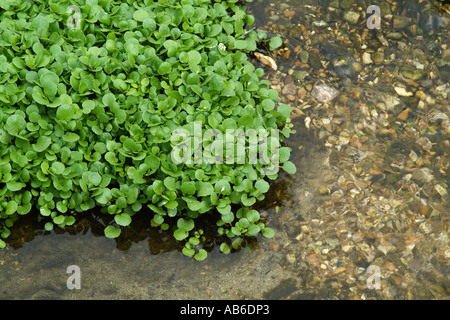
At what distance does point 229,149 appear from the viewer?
3.57 meters

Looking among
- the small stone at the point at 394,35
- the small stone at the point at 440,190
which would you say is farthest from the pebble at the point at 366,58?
the small stone at the point at 440,190

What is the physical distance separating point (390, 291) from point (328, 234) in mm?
579

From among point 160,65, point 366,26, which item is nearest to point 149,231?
point 160,65

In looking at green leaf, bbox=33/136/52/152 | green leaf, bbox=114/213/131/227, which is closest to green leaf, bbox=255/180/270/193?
green leaf, bbox=114/213/131/227

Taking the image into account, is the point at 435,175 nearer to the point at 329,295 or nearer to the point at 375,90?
the point at 375,90

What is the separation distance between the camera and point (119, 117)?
3.65m

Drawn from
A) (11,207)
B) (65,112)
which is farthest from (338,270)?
(11,207)

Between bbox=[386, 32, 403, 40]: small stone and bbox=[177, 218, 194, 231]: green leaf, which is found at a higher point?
bbox=[386, 32, 403, 40]: small stone

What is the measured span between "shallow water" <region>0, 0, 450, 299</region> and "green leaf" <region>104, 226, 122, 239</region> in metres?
0.13

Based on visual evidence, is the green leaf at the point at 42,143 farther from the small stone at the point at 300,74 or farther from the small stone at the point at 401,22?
the small stone at the point at 401,22

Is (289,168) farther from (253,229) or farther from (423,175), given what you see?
(423,175)

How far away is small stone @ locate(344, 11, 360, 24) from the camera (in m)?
4.97

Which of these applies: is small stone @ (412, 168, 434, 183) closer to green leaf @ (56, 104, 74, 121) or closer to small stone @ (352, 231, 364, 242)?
small stone @ (352, 231, 364, 242)

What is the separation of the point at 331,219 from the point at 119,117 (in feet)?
5.70
